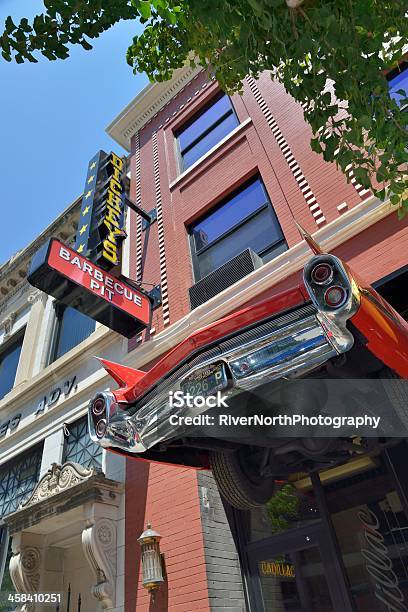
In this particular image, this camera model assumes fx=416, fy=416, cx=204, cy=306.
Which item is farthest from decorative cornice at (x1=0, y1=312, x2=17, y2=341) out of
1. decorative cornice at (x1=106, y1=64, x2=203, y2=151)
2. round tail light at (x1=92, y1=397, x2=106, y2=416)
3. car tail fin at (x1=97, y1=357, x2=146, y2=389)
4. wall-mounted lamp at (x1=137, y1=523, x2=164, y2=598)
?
round tail light at (x1=92, y1=397, x2=106, y2=416)

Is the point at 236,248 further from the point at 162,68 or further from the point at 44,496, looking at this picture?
the point at 44,496

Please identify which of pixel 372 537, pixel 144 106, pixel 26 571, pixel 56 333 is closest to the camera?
pixel 372 537

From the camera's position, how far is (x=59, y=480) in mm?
6824

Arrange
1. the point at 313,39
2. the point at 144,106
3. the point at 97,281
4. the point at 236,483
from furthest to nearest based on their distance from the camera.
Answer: the point at 144,106
the point at 97,281
the point at 236,483
the point at 313,39

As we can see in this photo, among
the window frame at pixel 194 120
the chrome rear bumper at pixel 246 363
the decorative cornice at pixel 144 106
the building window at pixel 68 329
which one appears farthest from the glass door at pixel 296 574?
the decorative cornice at pixel 144 106

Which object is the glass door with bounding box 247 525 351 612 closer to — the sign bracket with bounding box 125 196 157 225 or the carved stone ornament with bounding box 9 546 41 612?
the carved stone ornament with bounding box 9 546 41 612

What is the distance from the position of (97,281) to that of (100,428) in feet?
12.9

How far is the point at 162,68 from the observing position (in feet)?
15.4

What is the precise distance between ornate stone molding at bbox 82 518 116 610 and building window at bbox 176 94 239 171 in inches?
334

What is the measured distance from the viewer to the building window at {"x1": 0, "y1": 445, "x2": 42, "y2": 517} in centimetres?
859

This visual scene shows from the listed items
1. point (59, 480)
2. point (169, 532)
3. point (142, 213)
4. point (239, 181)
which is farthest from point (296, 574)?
point (142, 213)

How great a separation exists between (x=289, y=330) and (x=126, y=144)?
40.4 feet

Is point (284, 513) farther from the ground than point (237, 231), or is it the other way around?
point (237, 231)

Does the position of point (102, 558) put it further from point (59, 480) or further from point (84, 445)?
point (84, 445)
